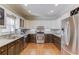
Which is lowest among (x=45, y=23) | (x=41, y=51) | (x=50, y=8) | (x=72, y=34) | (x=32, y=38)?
(x=41, y=51)

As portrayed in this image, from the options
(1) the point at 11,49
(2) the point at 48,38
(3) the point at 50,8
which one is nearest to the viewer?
(1) the point at 11,49

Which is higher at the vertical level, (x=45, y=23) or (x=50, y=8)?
(x=50, y=8)

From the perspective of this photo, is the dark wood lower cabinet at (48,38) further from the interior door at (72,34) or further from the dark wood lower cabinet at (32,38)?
the interior door at (72,34)

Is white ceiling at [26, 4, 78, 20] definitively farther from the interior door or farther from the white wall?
the interior door

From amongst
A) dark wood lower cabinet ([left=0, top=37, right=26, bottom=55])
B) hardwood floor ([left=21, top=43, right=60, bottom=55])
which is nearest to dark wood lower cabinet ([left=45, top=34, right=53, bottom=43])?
Answer: hardwood floor ([left=21, top=43, right=60, bottom=55])

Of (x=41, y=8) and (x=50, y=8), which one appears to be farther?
(x=41, y=8)

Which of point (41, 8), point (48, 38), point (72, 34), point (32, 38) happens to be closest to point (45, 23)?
point (48, 38)

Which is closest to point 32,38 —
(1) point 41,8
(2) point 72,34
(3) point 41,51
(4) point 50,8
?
(3) point 41,51

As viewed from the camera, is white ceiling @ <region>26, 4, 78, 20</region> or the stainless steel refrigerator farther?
white ceiling @ <region>26, 4, 78, 20</region>

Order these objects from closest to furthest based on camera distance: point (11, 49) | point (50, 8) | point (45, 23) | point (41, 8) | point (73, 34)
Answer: point (73, 34)
point (11, 49)
point (50, 8)
point (41, 8)
point (45, 23)

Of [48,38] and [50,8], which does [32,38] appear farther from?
[50,8]

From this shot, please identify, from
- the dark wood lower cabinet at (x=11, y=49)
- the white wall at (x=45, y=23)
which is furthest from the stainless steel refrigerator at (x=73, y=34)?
the white wall at (x=45, y=23)

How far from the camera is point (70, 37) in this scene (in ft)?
7.82
